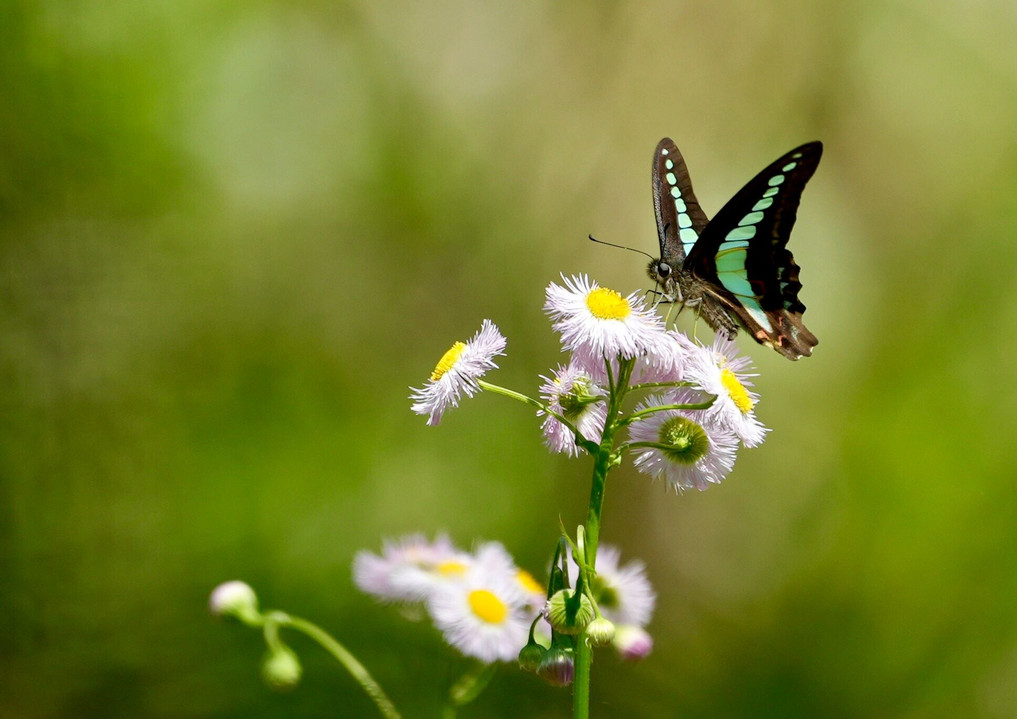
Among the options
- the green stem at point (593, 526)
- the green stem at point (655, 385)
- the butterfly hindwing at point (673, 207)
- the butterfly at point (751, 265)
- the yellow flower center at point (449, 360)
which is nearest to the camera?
the green stem at point (593, 526)

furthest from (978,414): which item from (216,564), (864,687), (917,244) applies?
(216,564)

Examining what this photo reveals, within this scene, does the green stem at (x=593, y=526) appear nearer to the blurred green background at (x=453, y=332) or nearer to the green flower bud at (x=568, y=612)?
the green flower bud at (x=568, y=612)

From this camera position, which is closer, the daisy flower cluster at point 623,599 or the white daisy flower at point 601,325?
the white daisy flower at point 601,325

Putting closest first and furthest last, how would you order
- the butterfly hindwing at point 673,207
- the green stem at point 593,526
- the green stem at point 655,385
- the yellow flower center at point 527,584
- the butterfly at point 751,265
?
the green stem at point 593,526, the green stem at point 655,385, the yellow flower center at point 527,584, the butterfly at point 751,265, the butterfly hindwing at point 673,207

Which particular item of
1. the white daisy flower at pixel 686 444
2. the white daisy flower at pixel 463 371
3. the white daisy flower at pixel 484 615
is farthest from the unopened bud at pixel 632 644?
the white daisy flower at pixel 463 371

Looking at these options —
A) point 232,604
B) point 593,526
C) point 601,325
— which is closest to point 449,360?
point 601,325

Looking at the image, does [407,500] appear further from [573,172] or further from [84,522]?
[573,172]

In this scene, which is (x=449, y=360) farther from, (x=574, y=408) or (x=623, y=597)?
(x=623, y=597)

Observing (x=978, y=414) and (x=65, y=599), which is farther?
(x=978, y=414)
